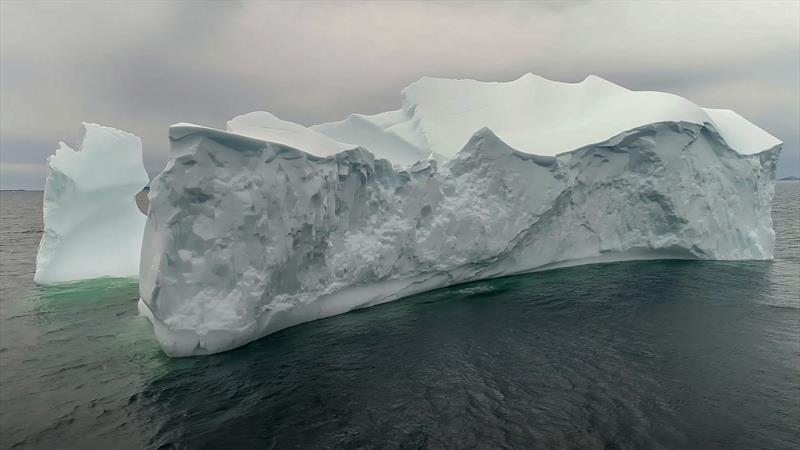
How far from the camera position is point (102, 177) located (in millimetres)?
15109

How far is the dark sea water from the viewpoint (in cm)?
587

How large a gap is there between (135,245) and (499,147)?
13012mm

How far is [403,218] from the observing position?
40.8 ft

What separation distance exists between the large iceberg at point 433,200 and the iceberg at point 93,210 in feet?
22.6

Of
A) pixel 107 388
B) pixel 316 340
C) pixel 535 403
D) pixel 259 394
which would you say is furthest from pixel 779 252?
pixel 107 388

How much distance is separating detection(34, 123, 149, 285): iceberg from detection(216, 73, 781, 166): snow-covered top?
6588 mm

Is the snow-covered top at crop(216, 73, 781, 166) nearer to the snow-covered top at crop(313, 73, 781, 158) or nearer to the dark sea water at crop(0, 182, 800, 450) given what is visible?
the snow-covered top at crop(313, 73, 781, 158)

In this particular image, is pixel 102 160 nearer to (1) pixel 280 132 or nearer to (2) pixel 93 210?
(2) pixel 93 210

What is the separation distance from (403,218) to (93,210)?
10704 millimetres

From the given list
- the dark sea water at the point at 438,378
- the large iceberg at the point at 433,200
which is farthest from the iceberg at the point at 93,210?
the large iceberg at the point at 433,200

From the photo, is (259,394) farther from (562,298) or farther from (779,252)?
(779,252)

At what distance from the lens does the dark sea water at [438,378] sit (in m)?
5.87

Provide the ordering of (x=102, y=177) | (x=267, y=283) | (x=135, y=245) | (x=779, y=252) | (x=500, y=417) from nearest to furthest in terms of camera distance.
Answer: (x=500, y=417) < (x=267, y=283) < (x=102, y=177) < (x=135, y=245) < (x=779, y=252)

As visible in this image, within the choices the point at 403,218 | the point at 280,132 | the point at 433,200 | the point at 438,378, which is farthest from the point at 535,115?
the point at 438,378
